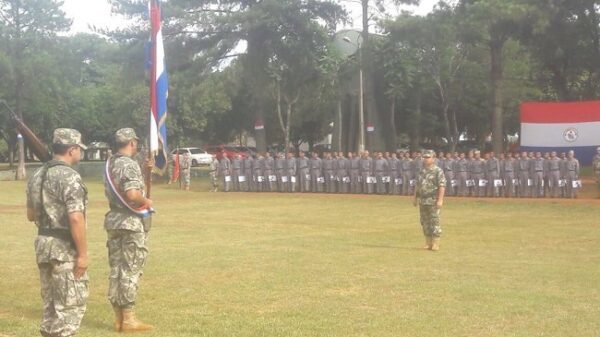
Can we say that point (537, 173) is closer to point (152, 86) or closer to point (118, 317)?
point (152, 86)

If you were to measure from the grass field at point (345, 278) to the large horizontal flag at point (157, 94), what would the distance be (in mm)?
1684

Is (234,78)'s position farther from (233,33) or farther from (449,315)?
(449,315)

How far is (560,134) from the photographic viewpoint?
89.7ft

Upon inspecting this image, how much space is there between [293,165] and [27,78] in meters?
20.1

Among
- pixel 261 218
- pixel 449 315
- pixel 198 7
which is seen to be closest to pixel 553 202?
A: pixel 261 218

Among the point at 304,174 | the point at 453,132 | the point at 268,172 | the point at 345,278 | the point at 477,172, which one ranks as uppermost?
the point at 453,132

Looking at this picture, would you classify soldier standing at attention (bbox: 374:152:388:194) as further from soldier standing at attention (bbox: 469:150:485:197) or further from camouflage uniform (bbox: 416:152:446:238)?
camouflage uniform (bbox: 416:152:446:238)

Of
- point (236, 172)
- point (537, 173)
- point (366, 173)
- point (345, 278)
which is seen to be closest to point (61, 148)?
point (345, 278)

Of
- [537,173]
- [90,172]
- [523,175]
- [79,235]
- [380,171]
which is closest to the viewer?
[79,235]

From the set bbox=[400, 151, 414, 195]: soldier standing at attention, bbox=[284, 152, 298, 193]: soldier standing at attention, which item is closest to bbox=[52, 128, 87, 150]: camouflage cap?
bbox=[400, 151, 414, 195]: soldier standing at attention

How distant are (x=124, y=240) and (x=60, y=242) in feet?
5.34

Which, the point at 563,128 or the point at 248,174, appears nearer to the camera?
the point at 563,128

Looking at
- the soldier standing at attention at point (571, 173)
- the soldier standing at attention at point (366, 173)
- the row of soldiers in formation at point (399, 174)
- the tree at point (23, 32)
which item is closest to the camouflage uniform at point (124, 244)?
the row of soldiers in formation at point (399, 174)

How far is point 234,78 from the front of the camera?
49.2 meters
